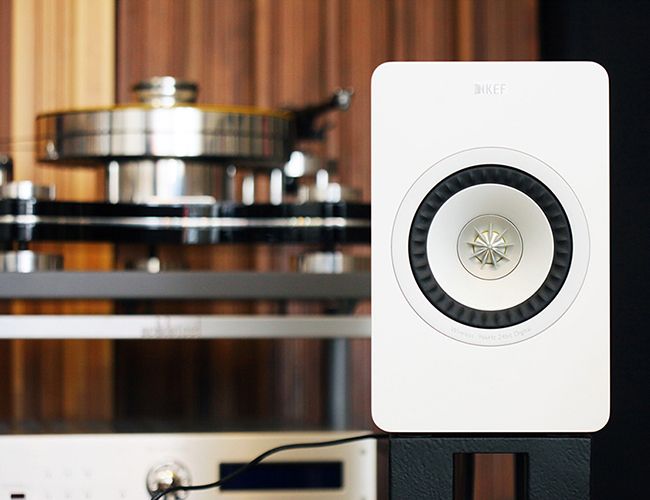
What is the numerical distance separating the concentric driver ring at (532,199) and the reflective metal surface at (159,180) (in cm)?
42

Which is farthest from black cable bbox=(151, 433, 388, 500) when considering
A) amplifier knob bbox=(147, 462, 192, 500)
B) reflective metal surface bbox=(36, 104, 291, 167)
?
reflective metal surface bbox=(36, 104, 291, 167)

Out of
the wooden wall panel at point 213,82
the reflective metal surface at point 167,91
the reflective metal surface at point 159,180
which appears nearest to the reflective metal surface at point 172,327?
the reflective metal surface at point 159,180

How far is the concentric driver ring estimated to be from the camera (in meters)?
A: 0.75

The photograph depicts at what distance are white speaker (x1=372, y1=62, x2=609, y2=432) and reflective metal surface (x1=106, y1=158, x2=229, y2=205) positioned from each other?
1.37 feet

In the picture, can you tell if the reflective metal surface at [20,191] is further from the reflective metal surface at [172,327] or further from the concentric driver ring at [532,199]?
the concentric driver ring at [532,199]

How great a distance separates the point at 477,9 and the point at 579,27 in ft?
0.66

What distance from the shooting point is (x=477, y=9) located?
1596 mm

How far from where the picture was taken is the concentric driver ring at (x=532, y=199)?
748 mm

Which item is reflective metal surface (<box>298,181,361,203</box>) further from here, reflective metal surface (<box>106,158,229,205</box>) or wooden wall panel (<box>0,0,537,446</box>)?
wooden wall panel (<box>0,0,537,446</box>)

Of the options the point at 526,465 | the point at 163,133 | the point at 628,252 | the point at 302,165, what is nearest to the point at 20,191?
the point at 163,133

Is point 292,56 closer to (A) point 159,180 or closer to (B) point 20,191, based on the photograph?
(A) point 159,180

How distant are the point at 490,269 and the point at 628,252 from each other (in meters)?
0.52

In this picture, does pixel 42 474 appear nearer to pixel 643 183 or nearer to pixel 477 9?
pixel 643 183

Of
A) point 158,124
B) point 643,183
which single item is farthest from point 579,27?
point 158,124
